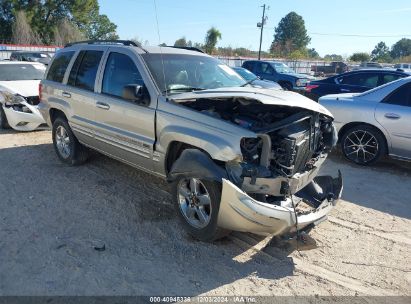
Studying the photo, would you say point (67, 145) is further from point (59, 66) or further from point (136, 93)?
point (136, 93)

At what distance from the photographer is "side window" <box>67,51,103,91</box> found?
17.7ft

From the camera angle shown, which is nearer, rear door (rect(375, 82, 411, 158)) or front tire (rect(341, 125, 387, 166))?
rear door (rect(375, 82, 411, 158))

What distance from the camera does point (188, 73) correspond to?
489cm

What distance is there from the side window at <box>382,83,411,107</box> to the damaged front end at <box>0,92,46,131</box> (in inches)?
265

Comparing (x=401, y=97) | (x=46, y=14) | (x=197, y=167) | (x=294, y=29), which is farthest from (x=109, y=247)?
(x=294, y=29)

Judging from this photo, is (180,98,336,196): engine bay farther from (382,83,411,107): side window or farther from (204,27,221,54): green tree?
(204,27,221,54): green tree

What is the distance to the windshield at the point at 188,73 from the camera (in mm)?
4613

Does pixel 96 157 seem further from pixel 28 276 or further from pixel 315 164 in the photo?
pixel 315 164

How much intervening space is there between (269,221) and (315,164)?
1.16 metres

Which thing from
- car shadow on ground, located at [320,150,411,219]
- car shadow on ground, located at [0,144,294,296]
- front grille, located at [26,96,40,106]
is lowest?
car shadow on ground, located at [0,144,294,296]

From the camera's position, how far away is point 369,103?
263 inches

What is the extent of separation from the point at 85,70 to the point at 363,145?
467 centimetres

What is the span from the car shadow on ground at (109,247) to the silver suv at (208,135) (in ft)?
1.12

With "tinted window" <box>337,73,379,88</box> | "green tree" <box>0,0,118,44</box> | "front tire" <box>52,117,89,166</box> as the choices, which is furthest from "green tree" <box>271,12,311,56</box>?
"front tire" <box>52,117,89,166</box>
